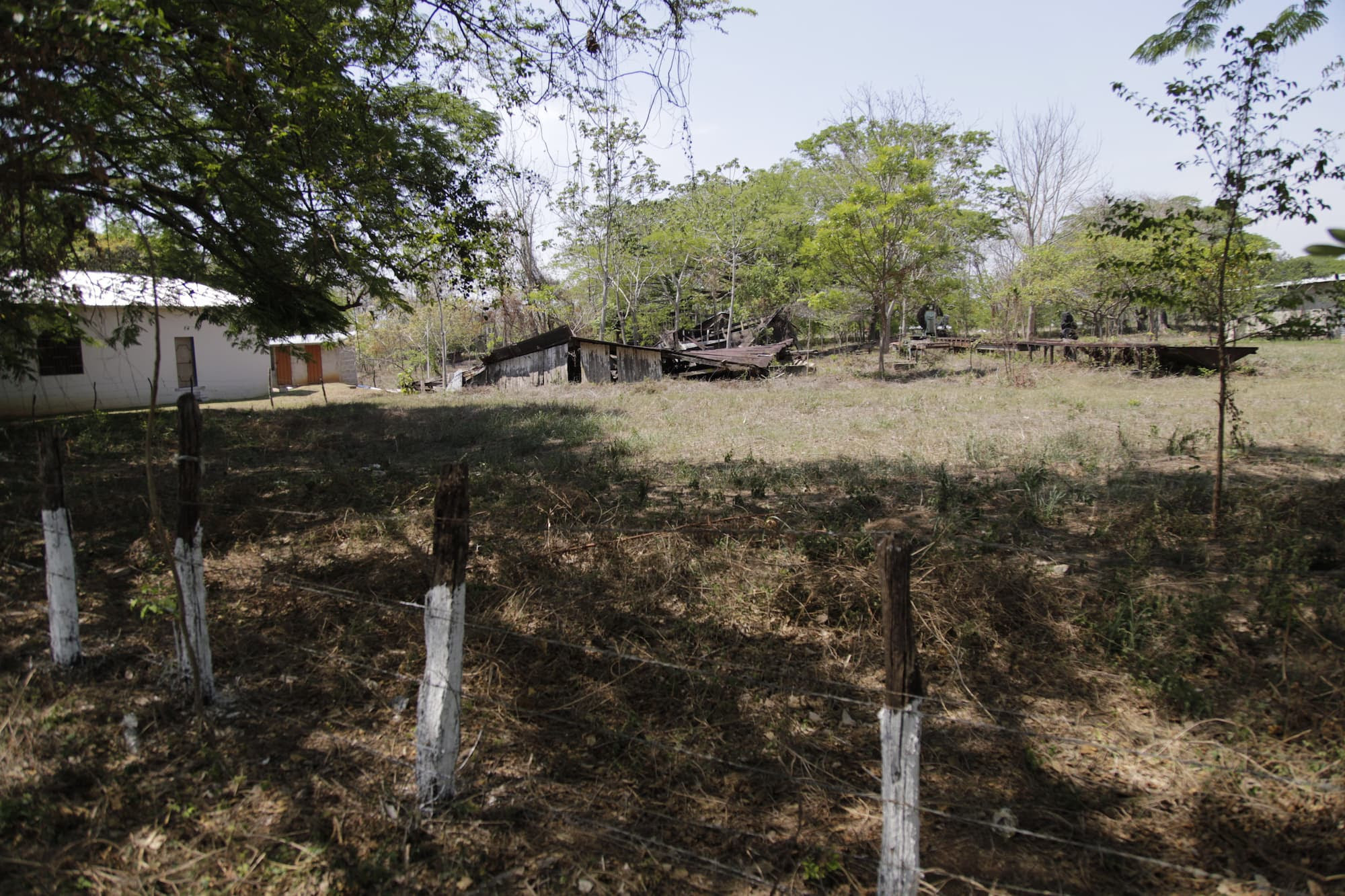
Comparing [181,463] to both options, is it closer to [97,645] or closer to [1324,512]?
[97,645]

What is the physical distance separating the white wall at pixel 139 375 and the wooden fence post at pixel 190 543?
14363 millimetres

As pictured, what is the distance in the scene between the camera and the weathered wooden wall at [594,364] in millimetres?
23656

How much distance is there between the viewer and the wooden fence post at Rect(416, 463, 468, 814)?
2986mm

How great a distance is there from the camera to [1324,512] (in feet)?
19.5

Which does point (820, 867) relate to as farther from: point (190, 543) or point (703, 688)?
point (190, 543)

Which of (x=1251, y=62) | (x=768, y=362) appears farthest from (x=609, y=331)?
(x=1251, y=62)

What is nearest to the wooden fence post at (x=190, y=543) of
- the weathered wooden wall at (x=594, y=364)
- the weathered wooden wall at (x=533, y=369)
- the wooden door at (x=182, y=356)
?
the weathered wooden wall at (x=533, y=369)

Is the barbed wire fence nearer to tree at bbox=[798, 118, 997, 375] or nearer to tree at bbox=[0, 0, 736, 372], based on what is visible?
tree at bbox=[0, 0, 736, 372]

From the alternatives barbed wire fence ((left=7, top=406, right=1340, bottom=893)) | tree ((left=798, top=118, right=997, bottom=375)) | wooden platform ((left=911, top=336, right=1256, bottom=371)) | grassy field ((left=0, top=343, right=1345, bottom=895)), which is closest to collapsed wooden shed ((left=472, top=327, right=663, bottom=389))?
tree ((left=798, top=118, right=997, bottom=375))

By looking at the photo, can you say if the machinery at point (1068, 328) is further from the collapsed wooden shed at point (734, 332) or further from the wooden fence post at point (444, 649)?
the wooden fence post at point (444, 649)

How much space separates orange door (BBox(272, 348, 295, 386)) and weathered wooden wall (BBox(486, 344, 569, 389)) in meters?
12.9

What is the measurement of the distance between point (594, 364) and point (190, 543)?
2033 centimetres

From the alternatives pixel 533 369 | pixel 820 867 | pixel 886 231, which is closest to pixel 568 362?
pixel 533 369

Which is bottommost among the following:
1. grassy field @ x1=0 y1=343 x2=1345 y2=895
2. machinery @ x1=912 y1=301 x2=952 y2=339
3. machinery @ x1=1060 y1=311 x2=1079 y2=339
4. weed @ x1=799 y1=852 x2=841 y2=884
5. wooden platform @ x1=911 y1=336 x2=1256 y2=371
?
weed @ x1=799 y1=852 x2=841 y2=884
